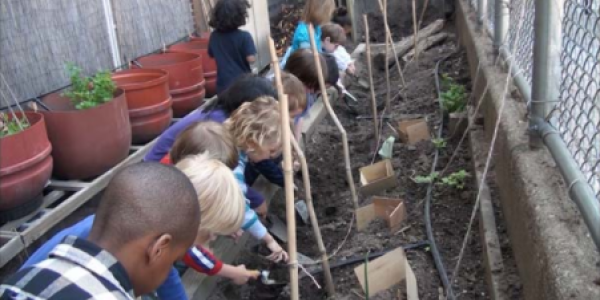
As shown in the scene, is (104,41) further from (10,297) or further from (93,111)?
(10,297)

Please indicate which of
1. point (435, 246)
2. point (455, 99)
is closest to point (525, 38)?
point (435, 246)

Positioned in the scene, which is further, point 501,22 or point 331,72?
point 331,72

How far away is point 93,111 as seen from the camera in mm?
4141

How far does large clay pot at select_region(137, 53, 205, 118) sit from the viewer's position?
5.57 meters

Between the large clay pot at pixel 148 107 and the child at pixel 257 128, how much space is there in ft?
5.83

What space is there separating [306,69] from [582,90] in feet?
7.22

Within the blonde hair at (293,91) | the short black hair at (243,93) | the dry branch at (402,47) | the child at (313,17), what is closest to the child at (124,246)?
the short black hair at (243,93)

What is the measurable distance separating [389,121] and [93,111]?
303 centimetres

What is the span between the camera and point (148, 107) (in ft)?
15.9

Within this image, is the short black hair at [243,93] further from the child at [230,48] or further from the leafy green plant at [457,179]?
the child at [230,48]

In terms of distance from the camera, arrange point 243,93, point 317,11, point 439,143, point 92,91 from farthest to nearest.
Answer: point 317,11 < point 439,143 < point 92,91 < point 243,93

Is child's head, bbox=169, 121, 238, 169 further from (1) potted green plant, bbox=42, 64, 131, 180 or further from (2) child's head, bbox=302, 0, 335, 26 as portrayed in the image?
(2) child's head, bbox=302, 0, 335, 26

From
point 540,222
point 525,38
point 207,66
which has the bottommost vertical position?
point 207,66

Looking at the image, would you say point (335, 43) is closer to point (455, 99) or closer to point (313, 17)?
point (313, 17)
